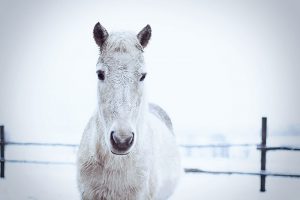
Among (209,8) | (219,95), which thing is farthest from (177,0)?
(219,95)

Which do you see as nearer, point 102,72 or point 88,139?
point 102,72

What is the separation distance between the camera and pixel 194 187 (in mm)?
4402

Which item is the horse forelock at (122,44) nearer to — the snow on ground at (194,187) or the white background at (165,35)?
the white background at (165,35)

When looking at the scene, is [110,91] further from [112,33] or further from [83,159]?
[83,159]

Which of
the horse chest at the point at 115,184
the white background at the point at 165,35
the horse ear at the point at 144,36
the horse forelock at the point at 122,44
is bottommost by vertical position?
the horse chest at the point at 115,184

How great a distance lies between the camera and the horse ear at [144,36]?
200 cm

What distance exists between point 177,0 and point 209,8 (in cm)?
58

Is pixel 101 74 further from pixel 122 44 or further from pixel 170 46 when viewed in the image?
pixel 170 46

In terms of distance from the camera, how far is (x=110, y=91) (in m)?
1.75

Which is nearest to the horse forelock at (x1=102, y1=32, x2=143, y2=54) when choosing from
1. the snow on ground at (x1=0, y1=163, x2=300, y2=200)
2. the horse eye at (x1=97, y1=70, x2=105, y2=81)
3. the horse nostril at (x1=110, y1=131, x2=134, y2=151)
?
the horse eye at (x1=97, y1=70, x2=105, y2=81)

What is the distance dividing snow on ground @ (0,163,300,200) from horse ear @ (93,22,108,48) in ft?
7.69

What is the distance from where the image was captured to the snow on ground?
392 cm

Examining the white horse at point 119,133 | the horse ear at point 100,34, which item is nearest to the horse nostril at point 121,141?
the white horse at point 119,133

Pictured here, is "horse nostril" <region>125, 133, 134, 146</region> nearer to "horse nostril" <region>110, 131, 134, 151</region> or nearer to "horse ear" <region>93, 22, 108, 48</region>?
"horse nostril" <region>110, 131, 134, 151</region>
